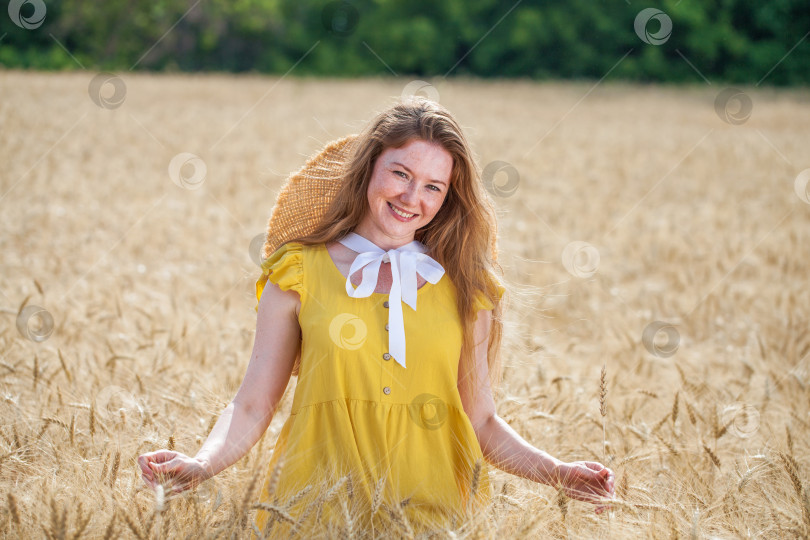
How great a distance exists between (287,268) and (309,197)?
13.5 inches

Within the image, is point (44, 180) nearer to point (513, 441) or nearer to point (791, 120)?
point (513, 441)

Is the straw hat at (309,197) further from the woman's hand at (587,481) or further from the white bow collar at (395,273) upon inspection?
the woman's hand at (587,481)

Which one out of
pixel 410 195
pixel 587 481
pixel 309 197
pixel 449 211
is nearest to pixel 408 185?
pixel 410 195

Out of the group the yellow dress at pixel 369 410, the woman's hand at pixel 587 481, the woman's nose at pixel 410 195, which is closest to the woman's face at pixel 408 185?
the woman's nose at pixel 410 195

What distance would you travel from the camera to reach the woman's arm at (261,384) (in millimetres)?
1897

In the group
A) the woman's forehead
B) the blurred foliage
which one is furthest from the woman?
the blurred foliage

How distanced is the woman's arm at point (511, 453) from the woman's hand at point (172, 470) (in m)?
0.75

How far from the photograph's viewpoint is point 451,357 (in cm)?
208

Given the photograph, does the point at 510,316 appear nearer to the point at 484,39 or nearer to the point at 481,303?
the point at 481,303

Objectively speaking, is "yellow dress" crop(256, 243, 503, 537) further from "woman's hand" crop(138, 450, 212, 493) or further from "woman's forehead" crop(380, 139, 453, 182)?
"woman's forehead" crop(380, 139, 453, 182)

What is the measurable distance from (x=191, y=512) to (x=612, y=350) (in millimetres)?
3051

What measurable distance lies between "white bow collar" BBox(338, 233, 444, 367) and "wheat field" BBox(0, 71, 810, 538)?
326 millimetres

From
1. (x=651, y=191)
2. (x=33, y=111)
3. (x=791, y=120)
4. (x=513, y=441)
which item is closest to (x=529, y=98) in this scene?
(x=791, y=120)

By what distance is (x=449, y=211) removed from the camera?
88.8 inches
